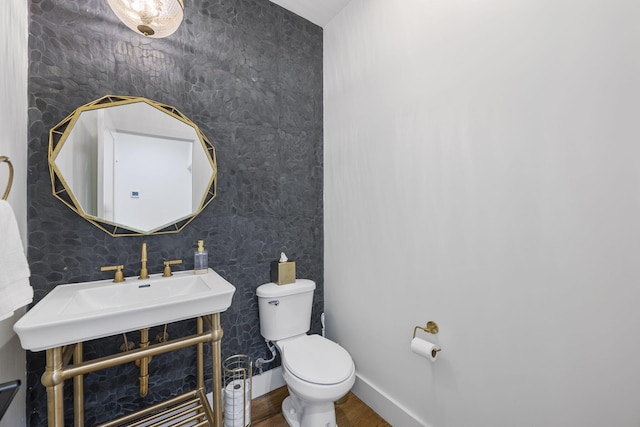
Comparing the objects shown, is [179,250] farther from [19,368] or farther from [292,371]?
[292,371]

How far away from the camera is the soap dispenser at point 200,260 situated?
5.04ft

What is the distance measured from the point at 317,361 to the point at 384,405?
552 mm

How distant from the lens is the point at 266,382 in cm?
187

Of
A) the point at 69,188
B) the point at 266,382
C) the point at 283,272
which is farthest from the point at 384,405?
the point at 69,188

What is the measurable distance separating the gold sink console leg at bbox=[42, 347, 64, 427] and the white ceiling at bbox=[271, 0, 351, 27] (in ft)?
7.63

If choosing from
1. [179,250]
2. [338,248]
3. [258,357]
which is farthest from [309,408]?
[179,250]

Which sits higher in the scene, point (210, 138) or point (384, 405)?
point (210, 138)

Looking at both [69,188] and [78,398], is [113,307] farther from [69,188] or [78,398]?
[69,188]

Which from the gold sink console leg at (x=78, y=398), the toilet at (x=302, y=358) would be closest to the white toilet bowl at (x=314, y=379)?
the toilet at (x=302, y=358)

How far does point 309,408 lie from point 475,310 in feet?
3.33

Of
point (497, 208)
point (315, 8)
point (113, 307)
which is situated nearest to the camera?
point (113, 307)

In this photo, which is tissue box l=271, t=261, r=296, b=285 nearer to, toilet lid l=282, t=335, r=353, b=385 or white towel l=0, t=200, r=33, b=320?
toilet lid l=282, t=335, r=353, b=385

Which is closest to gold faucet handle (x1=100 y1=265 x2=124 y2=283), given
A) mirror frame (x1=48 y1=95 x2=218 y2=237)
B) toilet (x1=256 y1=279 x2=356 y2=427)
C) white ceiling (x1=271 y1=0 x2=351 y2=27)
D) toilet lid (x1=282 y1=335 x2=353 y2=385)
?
mirror frame (x1=48 y1=95 x2=218 y2=237)

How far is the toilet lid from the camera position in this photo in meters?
1.37
